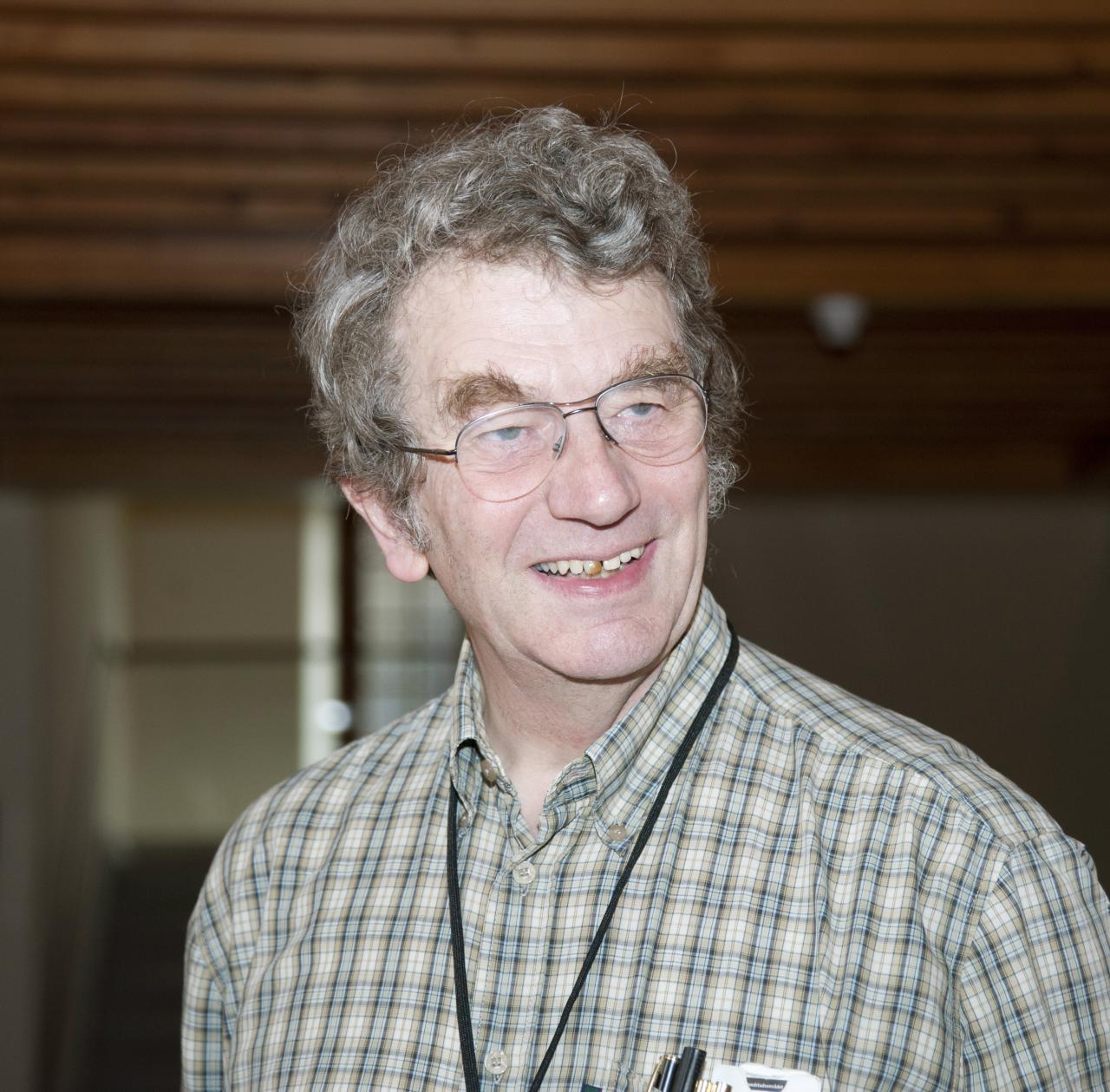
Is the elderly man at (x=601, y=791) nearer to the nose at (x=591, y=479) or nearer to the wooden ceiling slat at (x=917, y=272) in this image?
the nose at (x=591, y=479)

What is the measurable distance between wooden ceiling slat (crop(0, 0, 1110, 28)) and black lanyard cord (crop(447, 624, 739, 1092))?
2.63 metres

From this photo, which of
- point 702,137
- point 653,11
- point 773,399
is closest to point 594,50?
point 653,11

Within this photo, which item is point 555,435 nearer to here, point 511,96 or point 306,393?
point 511,96

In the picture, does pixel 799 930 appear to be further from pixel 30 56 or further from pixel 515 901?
pixel 30 56

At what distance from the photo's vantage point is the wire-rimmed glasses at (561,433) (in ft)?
4.82

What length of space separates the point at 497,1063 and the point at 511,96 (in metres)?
3.14

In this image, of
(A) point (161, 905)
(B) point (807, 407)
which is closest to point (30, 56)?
(B) point (807, 407)

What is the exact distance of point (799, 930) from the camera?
4.71ft

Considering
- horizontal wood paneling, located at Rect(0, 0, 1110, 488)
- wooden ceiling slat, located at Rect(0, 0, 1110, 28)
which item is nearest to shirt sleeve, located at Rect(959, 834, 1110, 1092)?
horizontal wood paneling, located at Rect(0, 0, 1110, 488)

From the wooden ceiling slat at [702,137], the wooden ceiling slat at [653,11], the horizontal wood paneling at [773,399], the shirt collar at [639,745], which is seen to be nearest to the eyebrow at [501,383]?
the shirt collar at [639,745]

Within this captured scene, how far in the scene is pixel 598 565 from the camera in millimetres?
1492

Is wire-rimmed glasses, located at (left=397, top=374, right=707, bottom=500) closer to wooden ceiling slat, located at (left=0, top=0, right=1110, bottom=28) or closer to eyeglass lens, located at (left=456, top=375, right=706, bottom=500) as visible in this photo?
eyeglass lens, located at (left=456, top=375, right=706, bottom=500)

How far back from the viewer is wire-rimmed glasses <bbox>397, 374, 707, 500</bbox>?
1.47 metres

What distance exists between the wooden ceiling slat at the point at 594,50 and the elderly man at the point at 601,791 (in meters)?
A: 2.39
